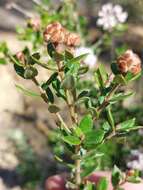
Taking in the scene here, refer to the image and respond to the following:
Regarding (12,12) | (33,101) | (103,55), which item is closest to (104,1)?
(103,55)

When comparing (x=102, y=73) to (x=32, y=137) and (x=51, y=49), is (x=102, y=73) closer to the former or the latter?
(x=51, y=49)

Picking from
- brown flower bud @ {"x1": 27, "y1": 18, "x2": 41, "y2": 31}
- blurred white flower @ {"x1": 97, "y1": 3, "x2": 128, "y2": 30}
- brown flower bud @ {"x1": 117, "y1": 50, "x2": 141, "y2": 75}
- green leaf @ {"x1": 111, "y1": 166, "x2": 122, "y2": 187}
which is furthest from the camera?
blurred white flower @ {"x1": 97, "y1": 3, "x2": 128, "y2": 30}

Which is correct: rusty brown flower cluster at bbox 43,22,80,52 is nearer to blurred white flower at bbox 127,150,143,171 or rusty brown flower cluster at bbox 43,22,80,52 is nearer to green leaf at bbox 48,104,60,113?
green leaf at bbox 48,104,60,113

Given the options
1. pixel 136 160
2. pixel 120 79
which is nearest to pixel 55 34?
pixel 120 79

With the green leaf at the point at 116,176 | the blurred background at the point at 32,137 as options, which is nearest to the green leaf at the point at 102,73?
the green leaf at the point at 116,176

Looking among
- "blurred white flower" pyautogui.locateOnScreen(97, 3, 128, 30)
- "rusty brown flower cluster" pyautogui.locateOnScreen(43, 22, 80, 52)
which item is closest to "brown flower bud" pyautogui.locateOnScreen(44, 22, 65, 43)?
"rusty brown flower cluster" pyautogui.locateOnScreen(43, 22, 80, 52)

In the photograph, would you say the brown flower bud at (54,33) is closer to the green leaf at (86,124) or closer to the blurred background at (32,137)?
Answer: the green leaf at (86,124)
